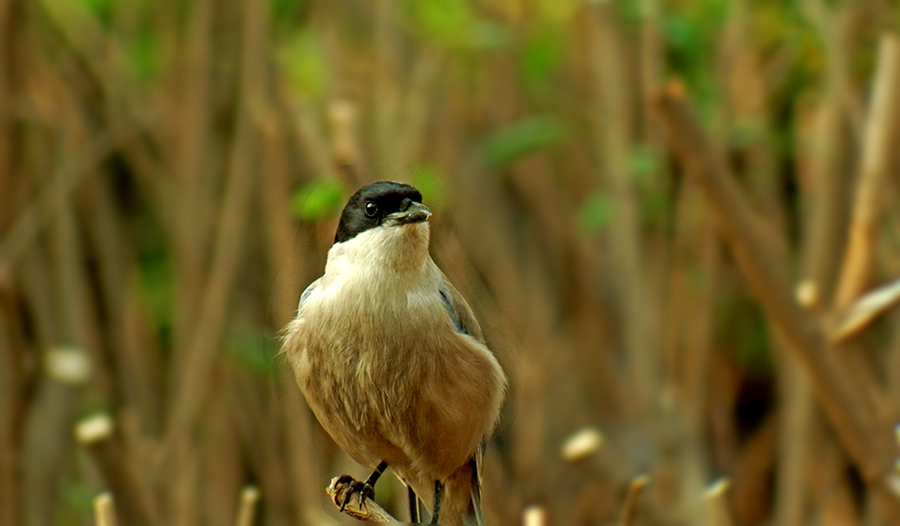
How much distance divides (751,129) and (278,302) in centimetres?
206

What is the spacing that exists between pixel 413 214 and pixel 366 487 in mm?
224

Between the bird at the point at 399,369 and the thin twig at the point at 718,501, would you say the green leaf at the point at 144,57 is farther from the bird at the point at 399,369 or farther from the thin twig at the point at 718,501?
the bird at the point at 399,369

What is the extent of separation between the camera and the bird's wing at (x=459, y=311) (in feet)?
2.08

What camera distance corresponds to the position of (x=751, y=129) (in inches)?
97.0

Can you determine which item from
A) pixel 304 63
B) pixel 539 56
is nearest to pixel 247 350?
pixel 304 63

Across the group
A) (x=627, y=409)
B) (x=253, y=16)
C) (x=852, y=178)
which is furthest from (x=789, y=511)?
(x=253, y=16)

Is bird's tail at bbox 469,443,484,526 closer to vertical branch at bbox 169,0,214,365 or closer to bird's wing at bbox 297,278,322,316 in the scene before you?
bird's wing at bbox 297,278,322,316

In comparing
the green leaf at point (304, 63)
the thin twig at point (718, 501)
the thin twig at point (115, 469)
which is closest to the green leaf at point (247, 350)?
the thin twig at point (115, 469)

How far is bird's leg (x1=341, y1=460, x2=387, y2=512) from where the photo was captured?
0.72m

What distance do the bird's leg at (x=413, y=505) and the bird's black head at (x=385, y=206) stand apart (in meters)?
0.20

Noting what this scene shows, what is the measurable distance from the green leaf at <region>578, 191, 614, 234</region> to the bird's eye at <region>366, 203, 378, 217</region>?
1.63 meters

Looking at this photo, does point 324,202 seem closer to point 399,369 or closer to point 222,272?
point 399,369

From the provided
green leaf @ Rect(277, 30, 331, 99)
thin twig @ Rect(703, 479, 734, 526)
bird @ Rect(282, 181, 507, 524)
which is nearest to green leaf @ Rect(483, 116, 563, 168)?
green leaf @ Rect(277, 30, 331, 99)

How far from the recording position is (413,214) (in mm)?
630
